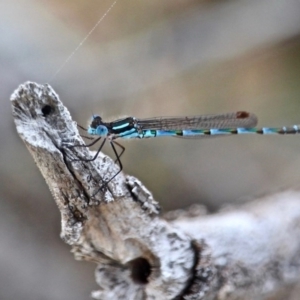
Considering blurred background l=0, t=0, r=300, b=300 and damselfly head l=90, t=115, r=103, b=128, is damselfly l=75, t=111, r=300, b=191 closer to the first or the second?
damselfly head l=90, t=115, r=103, b=128

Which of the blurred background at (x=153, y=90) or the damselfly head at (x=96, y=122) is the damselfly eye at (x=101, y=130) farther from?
the blurred background at (x=153, y=90)

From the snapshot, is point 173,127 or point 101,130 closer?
point 101,130

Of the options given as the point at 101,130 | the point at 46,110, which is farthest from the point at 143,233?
the point at 46,110

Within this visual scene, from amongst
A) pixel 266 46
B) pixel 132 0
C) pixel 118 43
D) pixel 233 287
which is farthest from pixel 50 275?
pixel 266 46

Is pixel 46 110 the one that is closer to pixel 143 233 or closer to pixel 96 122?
pixel 96 122

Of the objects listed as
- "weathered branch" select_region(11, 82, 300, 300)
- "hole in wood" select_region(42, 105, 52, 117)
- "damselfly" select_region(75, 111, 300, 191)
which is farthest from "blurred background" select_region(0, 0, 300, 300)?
"hole in wood" select_region(42, 105, 52, 117)

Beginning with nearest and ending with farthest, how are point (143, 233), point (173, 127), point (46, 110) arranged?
1. point (46, 110)
2. point (143, 233)
3. point (173, 127)

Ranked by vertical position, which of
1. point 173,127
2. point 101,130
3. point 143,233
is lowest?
point 143,233

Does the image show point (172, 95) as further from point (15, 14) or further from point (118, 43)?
point (15, 14)
